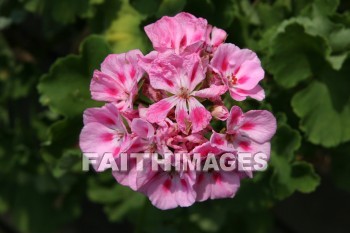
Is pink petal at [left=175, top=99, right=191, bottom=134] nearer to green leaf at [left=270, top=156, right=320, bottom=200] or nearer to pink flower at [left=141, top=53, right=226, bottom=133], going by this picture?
pink flower at [left=141, top=53, right=226, bottom=133]

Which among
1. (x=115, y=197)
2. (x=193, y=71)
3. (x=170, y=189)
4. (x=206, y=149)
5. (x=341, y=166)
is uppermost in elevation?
(x=193, y=71)

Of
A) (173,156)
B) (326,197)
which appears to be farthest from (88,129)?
(326,197)

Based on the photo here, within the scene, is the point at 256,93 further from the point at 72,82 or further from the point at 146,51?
the point at 72,82

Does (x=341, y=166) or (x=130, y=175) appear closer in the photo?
(x=130, y=175)

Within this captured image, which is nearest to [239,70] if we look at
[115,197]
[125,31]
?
[125,31]

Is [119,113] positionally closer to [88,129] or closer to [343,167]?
[88,129]

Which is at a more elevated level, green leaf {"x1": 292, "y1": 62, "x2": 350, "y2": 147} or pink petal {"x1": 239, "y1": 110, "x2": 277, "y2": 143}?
pink petal {"x1": 239, "y1": 110, "x2": 277, "y2": 143}

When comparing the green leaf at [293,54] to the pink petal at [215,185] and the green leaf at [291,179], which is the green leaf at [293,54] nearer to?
the green leaf at [291,179]

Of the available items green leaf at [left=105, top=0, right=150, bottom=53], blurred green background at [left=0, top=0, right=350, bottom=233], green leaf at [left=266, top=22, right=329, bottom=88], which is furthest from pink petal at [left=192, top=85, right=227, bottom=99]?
green leaf at [left=105, top=0, right=150, bottom=53]
